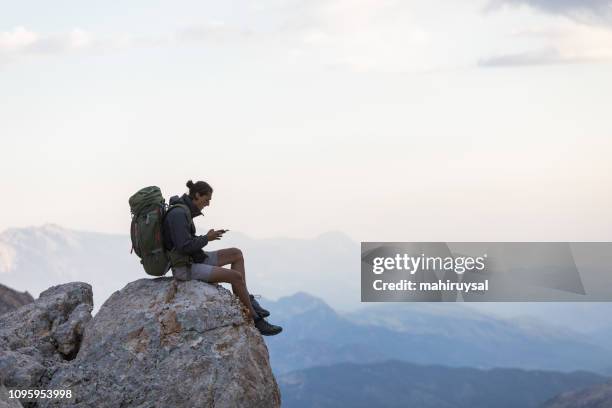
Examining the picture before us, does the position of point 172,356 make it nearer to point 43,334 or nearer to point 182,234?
point 182,234

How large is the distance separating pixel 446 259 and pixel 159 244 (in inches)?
1253

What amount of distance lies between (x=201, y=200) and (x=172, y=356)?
323 cm

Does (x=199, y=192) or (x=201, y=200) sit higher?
(x=199, y=192)

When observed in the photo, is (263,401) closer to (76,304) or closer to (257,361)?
(257,361)

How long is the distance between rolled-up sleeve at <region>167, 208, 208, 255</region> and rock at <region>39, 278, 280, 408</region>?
120 centimetres

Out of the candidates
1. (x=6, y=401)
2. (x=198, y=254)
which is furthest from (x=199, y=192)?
(x=6, y=401)

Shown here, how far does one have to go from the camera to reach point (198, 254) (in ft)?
62.8

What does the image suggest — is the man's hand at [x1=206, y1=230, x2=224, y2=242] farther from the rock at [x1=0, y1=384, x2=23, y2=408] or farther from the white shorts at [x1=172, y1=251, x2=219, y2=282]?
the rock at [x1=0, y1=384, x2=23, y2=408]

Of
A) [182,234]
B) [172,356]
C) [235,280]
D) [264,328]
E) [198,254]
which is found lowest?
[172,356]

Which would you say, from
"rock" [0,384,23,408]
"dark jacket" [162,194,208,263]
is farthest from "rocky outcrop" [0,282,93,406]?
"dark jacket" [162,194,208,263]

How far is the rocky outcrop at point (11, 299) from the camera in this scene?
5206 centimetres

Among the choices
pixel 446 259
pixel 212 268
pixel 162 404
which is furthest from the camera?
pixel 446 259

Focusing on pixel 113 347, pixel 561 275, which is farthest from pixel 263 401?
pixel 561 275

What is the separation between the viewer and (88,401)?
17.7 meters
